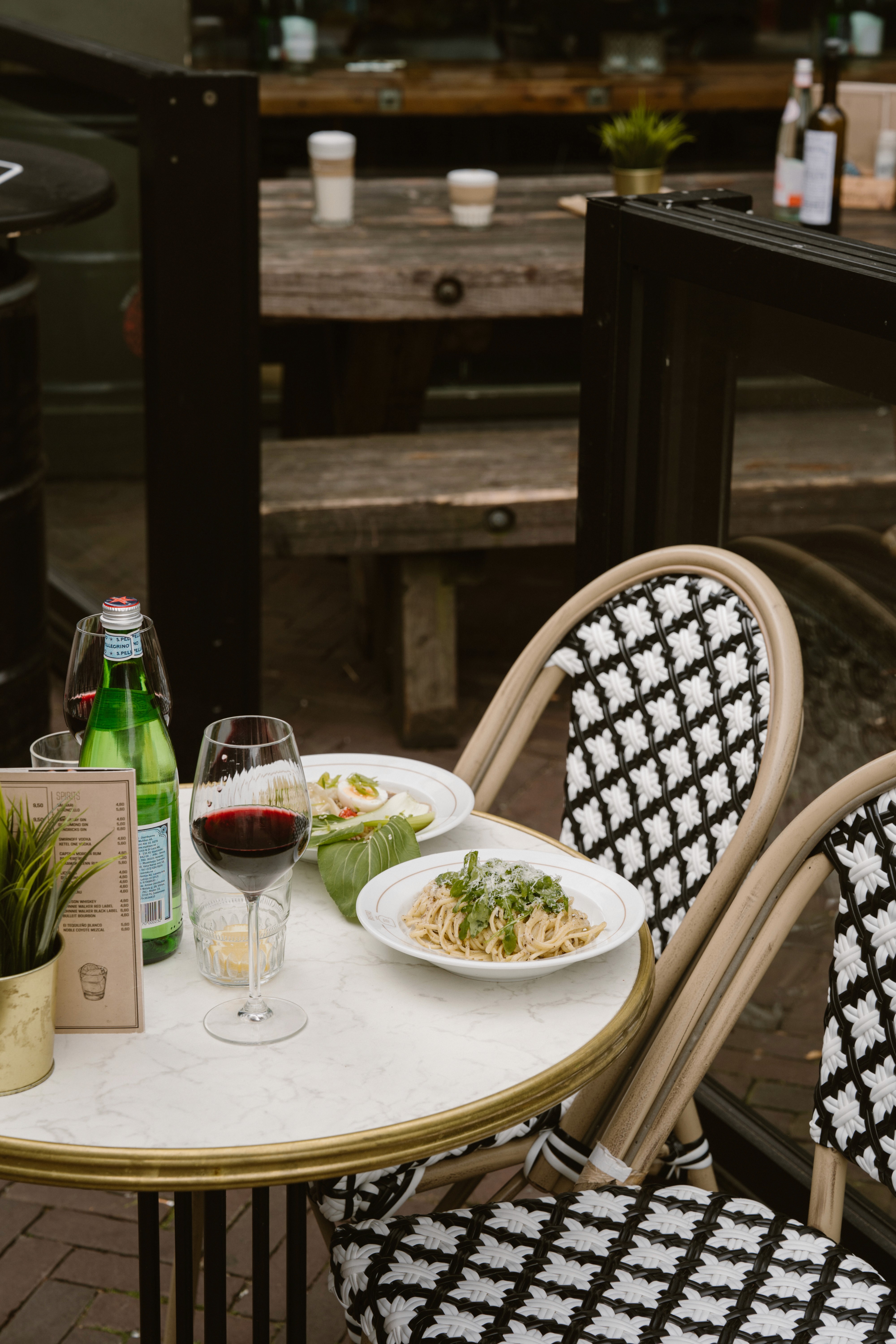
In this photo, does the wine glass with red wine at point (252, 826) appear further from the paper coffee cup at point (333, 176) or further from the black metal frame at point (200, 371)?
the paper coffee cup at point (333, 176)

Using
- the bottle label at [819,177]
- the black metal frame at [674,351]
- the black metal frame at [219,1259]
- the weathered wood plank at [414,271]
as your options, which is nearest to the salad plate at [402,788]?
the black metal frame at [219,1259]

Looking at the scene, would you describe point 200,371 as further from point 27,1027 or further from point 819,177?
point 27,1027

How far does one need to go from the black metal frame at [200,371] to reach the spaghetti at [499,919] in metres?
1.78

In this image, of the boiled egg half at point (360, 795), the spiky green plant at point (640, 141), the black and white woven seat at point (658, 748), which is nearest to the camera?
the boiled egg half at point (360, 795)

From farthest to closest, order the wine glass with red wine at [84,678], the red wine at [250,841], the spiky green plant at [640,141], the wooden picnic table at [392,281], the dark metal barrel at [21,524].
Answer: the spiky green plant at [640,141] < the wooden picnic table at [392,281] < the dark metal barrel at [21,524] < the wine glass with red wine at [84,678] < the red wine at [250,841]

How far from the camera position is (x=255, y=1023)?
4.47 ft

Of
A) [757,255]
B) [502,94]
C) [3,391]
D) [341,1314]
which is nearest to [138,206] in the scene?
[3,391]

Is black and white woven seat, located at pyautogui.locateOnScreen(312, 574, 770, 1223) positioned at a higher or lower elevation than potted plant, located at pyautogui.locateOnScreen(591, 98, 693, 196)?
lower

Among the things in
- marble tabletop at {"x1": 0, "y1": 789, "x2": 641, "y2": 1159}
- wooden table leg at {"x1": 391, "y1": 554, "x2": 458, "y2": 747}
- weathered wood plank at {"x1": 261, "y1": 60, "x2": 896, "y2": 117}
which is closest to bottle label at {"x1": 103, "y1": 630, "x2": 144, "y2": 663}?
marble tabletop at {"x1": 0, "y1": 789, "x2": 641, "y2": 1159}

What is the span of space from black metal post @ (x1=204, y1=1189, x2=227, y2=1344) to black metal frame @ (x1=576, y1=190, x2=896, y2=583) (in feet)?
3.96

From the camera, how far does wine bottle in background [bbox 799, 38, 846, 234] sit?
12.6 feet

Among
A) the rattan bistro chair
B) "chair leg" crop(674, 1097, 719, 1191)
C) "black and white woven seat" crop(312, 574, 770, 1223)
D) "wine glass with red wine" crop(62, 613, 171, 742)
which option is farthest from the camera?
"chair leg" crop(674, 1097, 719, 1191)

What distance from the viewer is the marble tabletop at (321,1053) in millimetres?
1229

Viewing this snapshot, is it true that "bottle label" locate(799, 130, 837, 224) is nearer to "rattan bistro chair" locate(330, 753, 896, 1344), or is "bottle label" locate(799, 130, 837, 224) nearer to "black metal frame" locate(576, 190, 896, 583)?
"black metal frame" locate(576, 190, 896, 583)
